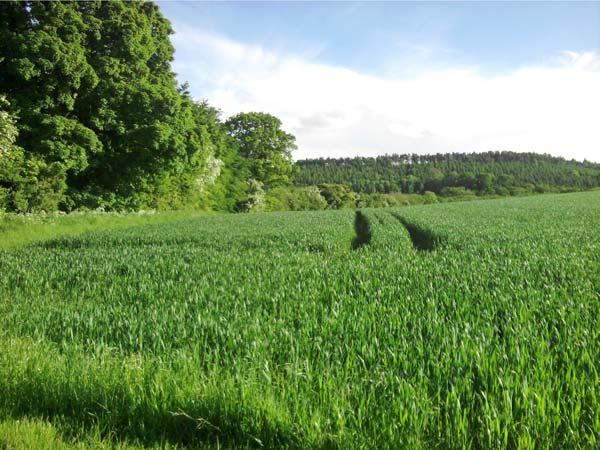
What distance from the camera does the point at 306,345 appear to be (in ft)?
12.8

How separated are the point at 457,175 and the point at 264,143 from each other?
318ft

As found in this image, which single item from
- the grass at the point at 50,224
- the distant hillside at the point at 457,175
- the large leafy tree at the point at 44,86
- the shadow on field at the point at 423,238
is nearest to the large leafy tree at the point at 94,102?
the large leafy tree at the point at 44,86

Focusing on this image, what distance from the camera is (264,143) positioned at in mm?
72688

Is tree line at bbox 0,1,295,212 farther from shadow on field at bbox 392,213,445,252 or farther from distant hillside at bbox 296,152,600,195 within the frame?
distant hillside at bbox 296,152,600,195

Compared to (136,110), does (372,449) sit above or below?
below

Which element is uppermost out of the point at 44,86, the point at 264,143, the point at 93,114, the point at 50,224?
the point at 264,143

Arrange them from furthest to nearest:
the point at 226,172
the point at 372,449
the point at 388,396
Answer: the point at 226,172 → the point at 388,396 → the point at 372,449

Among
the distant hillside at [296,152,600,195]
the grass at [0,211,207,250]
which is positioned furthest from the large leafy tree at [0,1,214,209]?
the distant hillside at [296,152,600,195]

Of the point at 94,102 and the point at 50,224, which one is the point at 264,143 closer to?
the point at 94,102

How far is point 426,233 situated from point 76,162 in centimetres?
2357

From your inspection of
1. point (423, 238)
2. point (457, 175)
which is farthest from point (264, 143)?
point (457, 175)

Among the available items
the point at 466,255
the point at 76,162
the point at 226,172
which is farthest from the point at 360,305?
the point at 226,172

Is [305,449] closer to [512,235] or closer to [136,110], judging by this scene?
[512,235]

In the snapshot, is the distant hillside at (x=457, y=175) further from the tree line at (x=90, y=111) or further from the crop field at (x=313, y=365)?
the crop field at (x=313, y=365)
